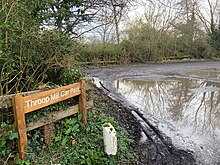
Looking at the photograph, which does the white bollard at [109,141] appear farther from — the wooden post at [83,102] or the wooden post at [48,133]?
the wooden post at [48,133]

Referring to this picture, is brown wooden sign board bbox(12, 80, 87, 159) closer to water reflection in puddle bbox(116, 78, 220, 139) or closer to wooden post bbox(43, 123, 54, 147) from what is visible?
wooden post bbox(43, 123, 54, 147)

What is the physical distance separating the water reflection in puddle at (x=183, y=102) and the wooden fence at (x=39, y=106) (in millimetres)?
2644

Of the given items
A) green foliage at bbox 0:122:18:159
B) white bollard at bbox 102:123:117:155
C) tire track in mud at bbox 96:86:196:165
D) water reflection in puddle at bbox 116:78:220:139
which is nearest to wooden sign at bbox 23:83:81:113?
green foliage at bbox 0:122:18:159

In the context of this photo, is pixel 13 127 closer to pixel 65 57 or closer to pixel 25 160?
pixel 25 160

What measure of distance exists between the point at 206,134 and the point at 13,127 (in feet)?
12.9

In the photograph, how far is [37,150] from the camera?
3.22 meters

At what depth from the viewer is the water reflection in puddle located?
5297mm

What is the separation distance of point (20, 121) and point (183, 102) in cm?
587

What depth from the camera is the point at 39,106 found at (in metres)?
3.11

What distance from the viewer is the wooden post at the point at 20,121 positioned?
276 cm

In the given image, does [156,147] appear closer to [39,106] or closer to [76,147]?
[76,147]

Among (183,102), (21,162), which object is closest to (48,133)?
(21,162)

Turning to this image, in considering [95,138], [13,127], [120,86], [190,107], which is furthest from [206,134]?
[120,86]

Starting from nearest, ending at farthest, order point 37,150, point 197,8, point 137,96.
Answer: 1. point 37,150
2. point 137,96
3. point 197,8
